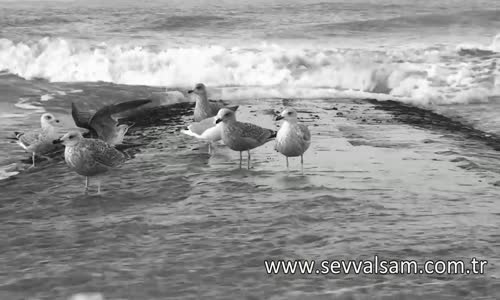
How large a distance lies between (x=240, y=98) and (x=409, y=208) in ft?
35.4

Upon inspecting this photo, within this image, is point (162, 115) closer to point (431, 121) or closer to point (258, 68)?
point (431, 121)

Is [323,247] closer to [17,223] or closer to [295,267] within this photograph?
[295,267]

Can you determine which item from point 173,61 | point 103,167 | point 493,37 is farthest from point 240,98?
point 493,37

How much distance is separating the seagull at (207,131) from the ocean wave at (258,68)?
24.9ft

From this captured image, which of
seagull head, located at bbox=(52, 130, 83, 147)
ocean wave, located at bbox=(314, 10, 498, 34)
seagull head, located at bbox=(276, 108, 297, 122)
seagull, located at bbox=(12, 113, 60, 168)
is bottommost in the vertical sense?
seagull, located at bbox=(12, 113, 60, 168)

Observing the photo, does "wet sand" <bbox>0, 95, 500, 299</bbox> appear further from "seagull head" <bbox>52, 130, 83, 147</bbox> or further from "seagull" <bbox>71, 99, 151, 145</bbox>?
"seagull head" <bbox>52, 130, 83, 147</bbox>

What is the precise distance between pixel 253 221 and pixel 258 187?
1.41 meters

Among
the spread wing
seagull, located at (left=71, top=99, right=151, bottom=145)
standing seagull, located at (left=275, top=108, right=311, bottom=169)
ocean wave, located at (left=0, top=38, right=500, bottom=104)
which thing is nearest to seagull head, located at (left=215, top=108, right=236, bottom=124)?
standing seagull, located at (left=275, top=108, right=311, bottom=169)

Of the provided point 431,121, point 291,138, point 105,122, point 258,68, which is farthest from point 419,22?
point 291,138

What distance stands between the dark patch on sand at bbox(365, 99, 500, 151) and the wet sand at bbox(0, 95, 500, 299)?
608 millimetres

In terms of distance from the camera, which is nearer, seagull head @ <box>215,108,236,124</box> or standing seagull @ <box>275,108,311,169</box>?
standing seagull @ <box>275,108,311,169</box>

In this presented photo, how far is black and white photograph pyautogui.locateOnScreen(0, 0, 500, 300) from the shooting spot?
17.8 ft

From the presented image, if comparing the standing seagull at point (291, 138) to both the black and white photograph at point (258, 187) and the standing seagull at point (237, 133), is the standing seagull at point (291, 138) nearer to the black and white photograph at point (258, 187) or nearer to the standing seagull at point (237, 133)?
the black and white photograph at point (258, 187)

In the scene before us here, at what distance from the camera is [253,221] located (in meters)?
6.92
